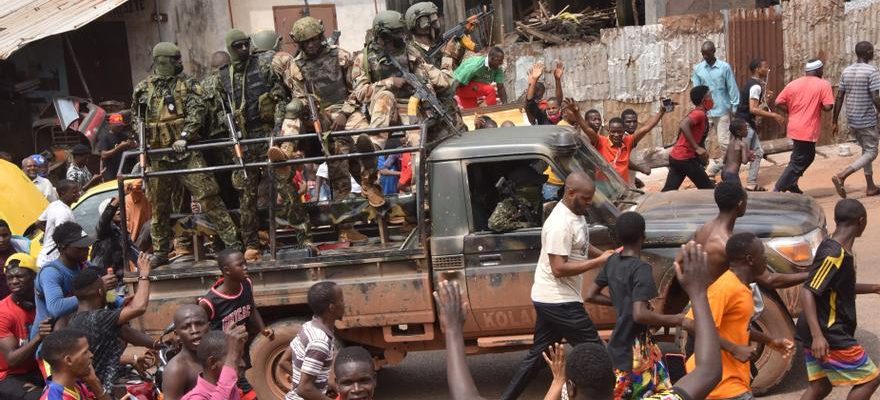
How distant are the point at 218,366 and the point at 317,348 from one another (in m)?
0.51

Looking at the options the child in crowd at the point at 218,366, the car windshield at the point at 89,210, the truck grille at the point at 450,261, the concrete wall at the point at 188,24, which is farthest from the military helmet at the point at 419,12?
the concrete wall at the point at 188,24

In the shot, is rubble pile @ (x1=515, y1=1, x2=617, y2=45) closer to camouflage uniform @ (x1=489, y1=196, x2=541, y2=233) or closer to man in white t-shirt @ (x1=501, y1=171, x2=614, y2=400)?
camouflage uniform @ (x1=489, y1=196, x2=541, y2=233)

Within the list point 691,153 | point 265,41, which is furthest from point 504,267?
point 691,153

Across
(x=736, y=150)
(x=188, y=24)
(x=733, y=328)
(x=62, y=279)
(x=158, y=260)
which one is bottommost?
(x=736, y=150)

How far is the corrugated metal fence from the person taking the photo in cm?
1541

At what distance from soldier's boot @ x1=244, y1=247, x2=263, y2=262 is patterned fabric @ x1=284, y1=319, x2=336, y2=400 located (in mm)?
2480

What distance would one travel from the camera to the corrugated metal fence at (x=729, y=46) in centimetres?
1541

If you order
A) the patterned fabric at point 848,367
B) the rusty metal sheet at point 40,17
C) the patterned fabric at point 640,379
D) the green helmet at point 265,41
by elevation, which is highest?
the rusty metal sheet at point 40,17

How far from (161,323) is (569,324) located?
3.11m

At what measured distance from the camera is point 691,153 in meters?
11.3

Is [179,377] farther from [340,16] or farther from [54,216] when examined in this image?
[340,16]

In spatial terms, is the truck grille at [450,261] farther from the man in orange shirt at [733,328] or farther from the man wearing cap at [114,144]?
the man wearing cap at [114,144]

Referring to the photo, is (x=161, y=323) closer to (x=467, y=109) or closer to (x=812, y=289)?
(x=812, y=289)

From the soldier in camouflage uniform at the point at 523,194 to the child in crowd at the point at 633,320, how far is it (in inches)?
58.7
